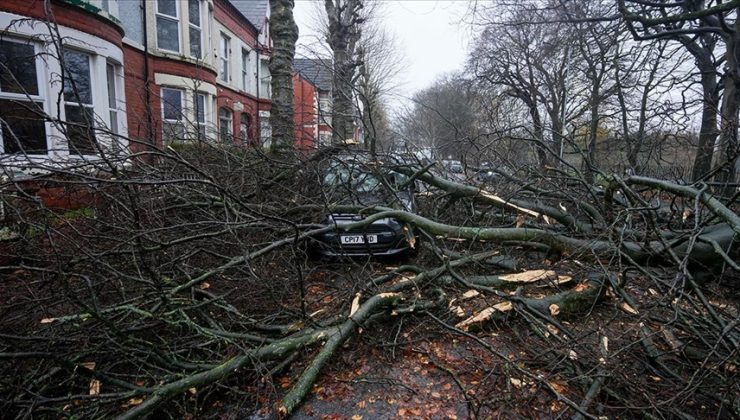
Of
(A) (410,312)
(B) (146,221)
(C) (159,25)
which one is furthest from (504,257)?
(C) (159,25)

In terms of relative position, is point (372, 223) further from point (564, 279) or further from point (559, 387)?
point (559, 387)

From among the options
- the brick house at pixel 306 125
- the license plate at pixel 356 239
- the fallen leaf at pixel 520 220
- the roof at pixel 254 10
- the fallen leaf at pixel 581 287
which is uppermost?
the roof at pixel 254 10

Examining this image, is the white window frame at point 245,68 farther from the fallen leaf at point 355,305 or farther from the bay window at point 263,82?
the fallen leaf at point 355,305

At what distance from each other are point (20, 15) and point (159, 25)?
581cm

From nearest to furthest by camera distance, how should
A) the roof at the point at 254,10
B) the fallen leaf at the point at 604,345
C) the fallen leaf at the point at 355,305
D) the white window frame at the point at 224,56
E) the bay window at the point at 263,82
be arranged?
the fallen leaf at the point at 604,345 → the fallen leaf at the point at 355,305 → the white window frame at the point at 224,56 → the roof at the point at 254,10 → the bay window at the point at 263,82

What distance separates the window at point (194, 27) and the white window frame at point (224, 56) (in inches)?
113

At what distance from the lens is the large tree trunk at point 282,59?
7.59 meters

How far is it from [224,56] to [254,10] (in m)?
6.04

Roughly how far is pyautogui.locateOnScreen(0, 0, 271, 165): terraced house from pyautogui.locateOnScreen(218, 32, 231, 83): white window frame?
43 mm

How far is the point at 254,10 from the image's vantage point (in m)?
21.2

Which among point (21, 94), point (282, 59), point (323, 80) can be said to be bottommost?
point (21, 94)

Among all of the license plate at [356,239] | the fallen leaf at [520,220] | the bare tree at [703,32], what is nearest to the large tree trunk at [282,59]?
the license plate at [356,239]

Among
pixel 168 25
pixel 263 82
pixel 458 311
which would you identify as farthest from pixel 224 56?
pixel 458 311

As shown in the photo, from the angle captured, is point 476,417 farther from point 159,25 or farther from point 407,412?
point 159,25
